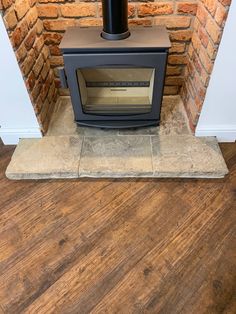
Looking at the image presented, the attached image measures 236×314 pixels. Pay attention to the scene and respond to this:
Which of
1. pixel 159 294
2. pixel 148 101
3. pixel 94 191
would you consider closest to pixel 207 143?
pixel 148 101

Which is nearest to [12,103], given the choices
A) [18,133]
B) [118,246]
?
[18,133]

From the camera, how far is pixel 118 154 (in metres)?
1.42

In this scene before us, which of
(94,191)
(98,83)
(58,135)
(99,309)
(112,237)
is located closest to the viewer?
(99,309)

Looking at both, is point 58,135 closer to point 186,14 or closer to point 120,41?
point 120,41

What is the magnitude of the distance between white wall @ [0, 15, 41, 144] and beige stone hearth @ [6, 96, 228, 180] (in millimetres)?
82

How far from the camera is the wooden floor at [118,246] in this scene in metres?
0.99

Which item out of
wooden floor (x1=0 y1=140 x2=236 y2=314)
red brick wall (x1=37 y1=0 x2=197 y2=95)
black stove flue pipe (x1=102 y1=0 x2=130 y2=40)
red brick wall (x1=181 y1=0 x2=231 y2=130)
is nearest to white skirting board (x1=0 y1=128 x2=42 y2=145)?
wooden floor (x1=0 y1=140 x2=236 y2=314)

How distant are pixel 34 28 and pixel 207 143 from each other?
3.82ft

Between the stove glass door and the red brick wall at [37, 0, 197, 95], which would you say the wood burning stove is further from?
the red brick wall at [37, 0, 197, 95]

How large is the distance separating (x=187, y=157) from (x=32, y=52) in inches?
40.0

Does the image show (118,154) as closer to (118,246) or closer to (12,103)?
(118,246)

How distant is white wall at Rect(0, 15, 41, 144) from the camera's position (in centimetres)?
118

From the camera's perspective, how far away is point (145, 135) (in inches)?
59.8

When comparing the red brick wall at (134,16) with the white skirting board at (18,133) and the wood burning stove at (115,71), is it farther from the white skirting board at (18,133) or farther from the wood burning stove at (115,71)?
the white skirting board at (18,133)
